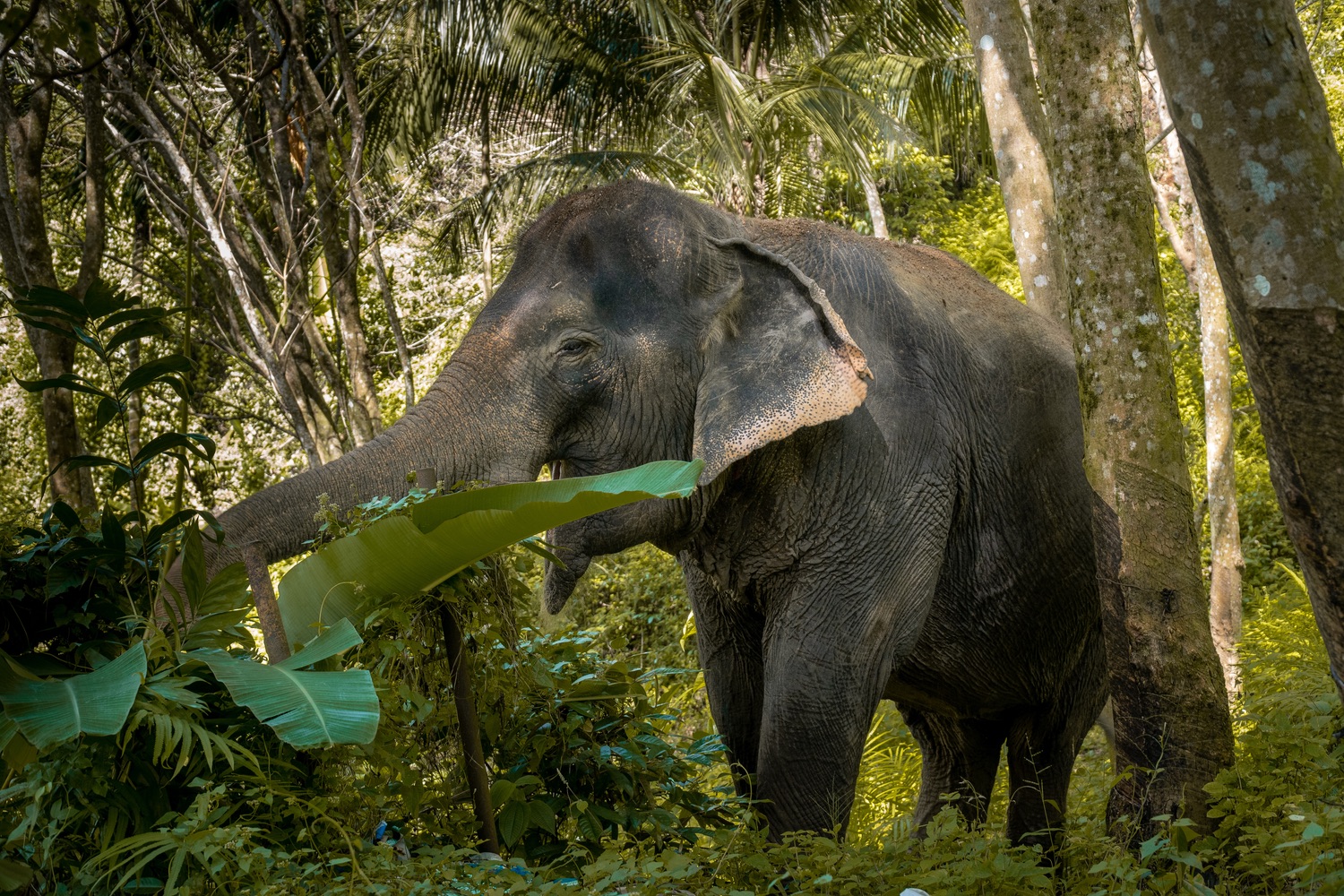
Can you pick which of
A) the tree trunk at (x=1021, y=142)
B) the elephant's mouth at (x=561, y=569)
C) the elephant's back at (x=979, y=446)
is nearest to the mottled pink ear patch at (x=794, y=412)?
the elephant's back at (x=979, y=446)

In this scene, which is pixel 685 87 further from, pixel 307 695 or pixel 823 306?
pixel 307 695

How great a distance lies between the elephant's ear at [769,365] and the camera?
366cm

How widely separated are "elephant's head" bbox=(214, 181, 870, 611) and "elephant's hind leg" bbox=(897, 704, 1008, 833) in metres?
1.76

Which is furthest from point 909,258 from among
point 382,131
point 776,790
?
point 382,131

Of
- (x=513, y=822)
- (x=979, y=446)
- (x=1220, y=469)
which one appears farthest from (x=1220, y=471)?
(x=513, y=822)

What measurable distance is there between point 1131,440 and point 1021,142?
331cm

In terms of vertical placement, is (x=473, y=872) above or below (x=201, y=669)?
below

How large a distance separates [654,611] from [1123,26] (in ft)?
30.4

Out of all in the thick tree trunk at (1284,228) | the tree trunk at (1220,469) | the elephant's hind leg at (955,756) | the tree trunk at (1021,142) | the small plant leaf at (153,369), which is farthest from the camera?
the tree trunk at (1220,469)

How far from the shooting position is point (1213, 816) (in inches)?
121

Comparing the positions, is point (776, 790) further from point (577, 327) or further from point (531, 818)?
point (577, 327)

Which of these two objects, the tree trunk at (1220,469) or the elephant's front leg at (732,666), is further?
the tree trunk at (1220,469)

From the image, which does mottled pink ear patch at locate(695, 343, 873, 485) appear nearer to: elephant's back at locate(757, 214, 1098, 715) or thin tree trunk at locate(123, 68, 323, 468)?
elephant's back at locate(757, 214, 1098, 715)

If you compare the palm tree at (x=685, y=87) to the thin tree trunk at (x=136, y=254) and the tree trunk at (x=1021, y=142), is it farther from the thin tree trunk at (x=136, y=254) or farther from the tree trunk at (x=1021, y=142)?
the tree trunk at (x=1021, y=142)
